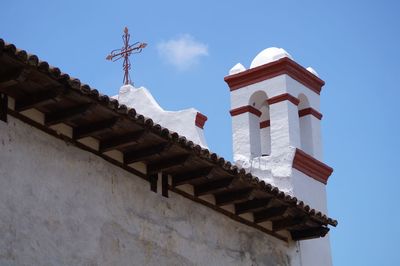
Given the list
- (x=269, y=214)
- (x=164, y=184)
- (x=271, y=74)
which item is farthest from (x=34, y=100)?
(x=271, y=74)

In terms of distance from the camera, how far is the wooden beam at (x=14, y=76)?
320 inches

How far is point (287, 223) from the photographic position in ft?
39.1

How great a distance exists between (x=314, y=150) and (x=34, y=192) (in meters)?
6.30

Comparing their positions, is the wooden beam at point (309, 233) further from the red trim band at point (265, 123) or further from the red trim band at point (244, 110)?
the red trim band at point (265, 123)

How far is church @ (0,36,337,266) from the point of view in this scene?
8461 millimetres

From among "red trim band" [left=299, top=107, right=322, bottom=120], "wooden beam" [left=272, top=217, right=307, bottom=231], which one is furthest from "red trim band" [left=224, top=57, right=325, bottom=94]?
"wooden beam" [left=272, top=217, right=307, bottom=231]

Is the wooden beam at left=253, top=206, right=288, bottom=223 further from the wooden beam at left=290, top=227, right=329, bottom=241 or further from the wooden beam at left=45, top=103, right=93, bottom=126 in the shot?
the wooden beam at left=45, top=103, right=93, bottom=126

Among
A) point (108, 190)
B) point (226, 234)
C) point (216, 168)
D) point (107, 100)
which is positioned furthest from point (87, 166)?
point (226, 234)

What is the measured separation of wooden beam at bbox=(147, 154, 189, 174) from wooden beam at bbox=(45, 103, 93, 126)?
1.49 m

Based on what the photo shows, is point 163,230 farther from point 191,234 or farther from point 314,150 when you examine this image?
point 314,150

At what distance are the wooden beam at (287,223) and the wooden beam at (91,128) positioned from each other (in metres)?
3.52

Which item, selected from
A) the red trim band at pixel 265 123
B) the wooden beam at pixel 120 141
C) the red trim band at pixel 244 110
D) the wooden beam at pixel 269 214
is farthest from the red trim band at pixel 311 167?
the wooden beam at pixel 120 141

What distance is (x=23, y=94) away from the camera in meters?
8.64

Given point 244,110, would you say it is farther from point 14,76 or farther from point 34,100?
point 14,76
